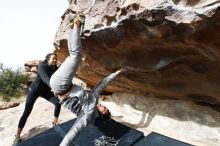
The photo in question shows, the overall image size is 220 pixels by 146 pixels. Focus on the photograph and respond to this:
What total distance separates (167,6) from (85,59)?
2935 mm

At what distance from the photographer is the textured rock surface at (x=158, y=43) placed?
4.00 meters

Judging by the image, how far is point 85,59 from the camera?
259 inches

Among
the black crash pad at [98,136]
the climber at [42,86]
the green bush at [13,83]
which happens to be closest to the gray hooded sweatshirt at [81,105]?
the black crash pad at [98,136]

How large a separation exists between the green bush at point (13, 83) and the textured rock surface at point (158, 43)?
9804mm

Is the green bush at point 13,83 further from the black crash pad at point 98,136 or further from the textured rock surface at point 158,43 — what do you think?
the black crash pad at point 98,136

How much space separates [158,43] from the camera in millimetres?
4754

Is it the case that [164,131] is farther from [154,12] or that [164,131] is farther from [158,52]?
[154,12]

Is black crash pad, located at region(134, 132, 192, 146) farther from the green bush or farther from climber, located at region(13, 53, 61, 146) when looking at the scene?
the green bush

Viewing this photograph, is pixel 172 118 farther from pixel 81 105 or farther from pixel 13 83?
pixel 13 83

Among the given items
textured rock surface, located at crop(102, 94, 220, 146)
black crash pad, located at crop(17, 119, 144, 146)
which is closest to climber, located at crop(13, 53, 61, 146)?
black crash pad, located at crop(17, 119, 144, 146)

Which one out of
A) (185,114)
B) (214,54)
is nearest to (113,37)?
(214,54)

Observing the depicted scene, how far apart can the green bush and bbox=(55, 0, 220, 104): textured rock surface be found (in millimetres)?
9804

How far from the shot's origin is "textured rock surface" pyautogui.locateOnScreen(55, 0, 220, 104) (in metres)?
4.00

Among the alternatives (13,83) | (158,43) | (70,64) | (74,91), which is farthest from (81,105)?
(13,83)
